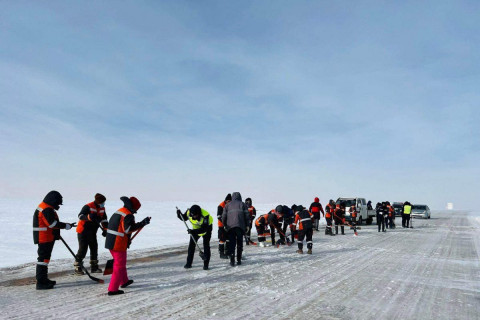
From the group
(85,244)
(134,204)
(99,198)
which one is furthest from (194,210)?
(85,244)

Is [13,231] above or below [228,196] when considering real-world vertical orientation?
below

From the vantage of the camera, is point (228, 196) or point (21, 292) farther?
point (228, 196)

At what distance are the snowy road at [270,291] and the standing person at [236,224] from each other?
49 centimetres

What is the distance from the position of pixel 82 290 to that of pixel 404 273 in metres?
7.13

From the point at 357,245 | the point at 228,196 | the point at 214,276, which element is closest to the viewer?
the point at 214,276

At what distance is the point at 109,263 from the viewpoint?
22.1 ft

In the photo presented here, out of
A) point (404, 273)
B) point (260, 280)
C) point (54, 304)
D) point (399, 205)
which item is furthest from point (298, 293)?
point (399, 205)

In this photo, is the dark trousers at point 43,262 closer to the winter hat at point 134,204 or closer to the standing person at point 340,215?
the winter hat at point 134,204

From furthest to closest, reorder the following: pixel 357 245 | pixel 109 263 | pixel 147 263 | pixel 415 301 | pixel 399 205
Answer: pixel 399 205 < pixel 357 245 < pixel 147 263 < pixel 109 263 < pixel 415 301

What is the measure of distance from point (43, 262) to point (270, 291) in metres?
4.34

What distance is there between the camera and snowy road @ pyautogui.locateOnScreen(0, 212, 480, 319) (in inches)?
194

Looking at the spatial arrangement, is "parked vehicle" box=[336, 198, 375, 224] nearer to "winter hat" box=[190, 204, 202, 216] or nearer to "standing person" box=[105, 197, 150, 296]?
"winter hat" box=[190, 204, 202, 216]

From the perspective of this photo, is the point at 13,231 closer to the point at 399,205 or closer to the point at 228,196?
the point at 228,196

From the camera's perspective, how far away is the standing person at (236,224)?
28.6 feet
